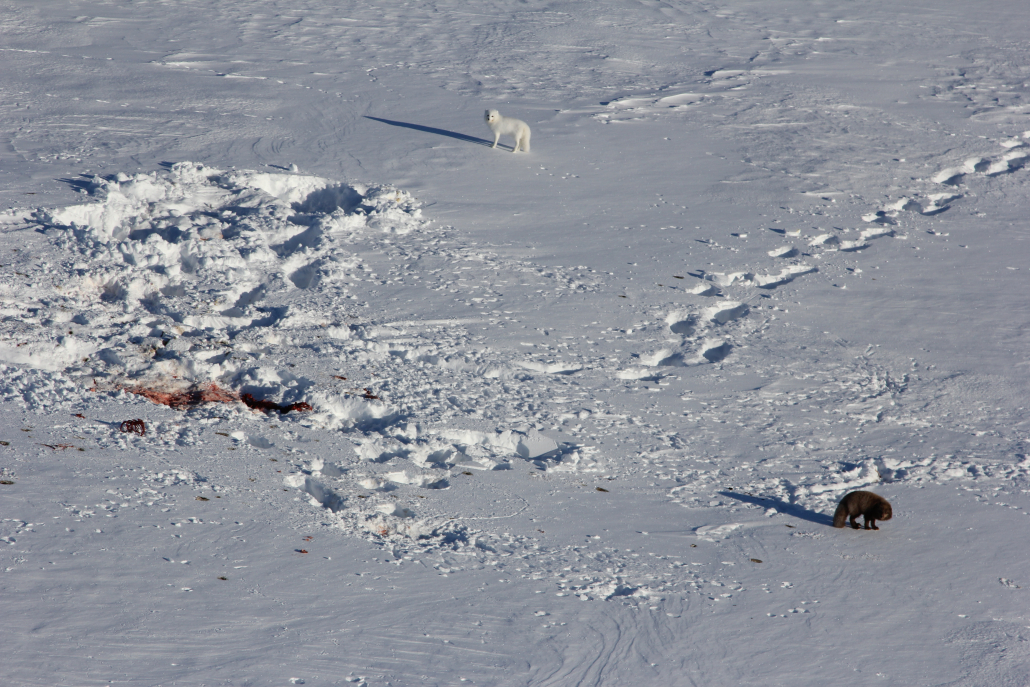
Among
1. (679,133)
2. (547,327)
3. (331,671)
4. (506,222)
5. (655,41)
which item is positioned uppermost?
(655,41)

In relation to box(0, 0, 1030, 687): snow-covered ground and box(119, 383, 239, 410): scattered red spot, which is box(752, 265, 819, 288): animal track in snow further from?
box(119, 383, 239, 410): scattered red spot

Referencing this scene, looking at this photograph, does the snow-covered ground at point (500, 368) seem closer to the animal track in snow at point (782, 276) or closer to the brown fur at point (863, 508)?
the animal track in snow at point (782, 276)

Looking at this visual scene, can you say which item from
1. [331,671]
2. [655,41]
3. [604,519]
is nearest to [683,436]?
[604,519]

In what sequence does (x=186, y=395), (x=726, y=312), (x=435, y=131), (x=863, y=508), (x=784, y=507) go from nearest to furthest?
1. (x=863, y=508)
2. (x=784, y=507)
3. (x=186, y=395)
4. (x=726, y=312)
5. (x=435, y=131)

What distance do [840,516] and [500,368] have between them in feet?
8.79

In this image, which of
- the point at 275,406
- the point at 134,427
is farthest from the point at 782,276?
the point at 134,427

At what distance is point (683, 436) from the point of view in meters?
6.02

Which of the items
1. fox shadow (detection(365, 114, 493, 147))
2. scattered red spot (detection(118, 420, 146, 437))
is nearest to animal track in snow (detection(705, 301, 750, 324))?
A: fox shadow (detection(365, 114, 493, 147))

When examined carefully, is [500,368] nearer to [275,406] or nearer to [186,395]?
[275,406]

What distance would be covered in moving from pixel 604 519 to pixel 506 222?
4.07 m

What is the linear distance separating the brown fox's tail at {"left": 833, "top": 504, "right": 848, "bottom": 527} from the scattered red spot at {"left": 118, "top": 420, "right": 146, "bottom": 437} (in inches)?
176

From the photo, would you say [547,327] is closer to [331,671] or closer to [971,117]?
[331,671]

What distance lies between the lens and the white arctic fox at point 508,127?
9.48 m

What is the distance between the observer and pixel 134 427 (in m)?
5.47
